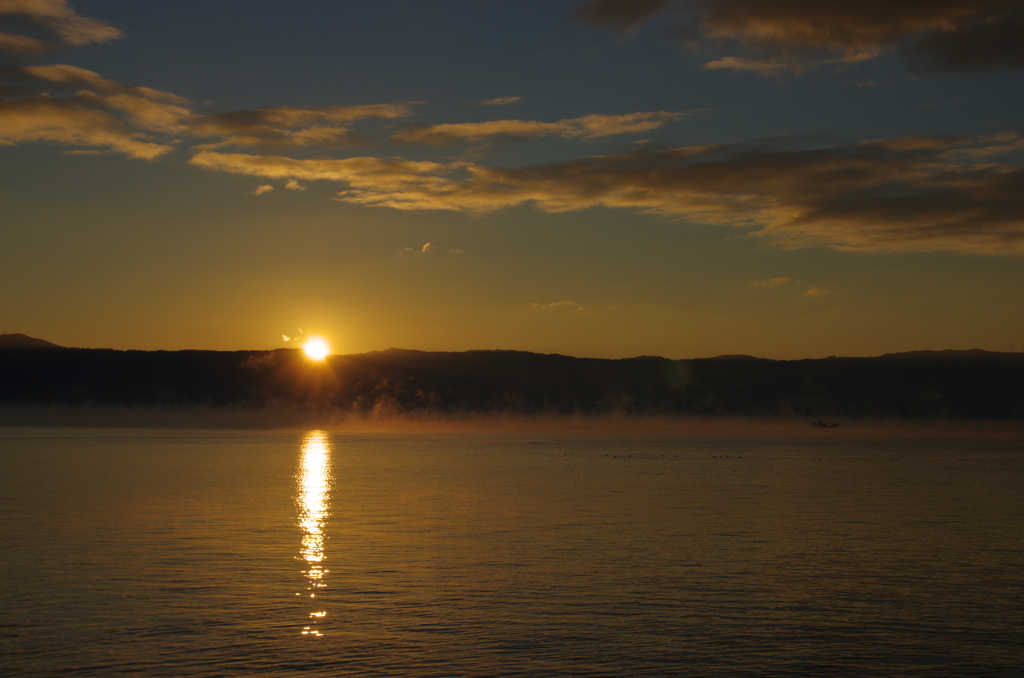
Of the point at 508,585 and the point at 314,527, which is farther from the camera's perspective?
the point at 314,527

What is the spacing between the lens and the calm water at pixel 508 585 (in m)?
22.0

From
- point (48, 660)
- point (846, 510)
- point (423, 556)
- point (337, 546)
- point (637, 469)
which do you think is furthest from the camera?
point (637, 469)

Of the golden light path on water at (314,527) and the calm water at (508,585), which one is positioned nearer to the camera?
the calm water at (508,585)

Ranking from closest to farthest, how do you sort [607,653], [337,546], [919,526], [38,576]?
[607,653] < [38,576] < [337,546] < [919,526]

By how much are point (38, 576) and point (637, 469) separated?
76.1 m

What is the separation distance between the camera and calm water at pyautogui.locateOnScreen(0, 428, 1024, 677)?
22.0 m

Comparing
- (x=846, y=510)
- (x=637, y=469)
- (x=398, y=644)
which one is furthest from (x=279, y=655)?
(x=637, y=469)

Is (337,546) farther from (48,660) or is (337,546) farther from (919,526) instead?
(919,526)

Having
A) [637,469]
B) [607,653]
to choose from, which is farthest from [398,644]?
[637,469]

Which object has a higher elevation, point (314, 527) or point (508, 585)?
point (508, 585)

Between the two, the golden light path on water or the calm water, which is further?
the golden light path on water

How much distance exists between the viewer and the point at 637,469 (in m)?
101

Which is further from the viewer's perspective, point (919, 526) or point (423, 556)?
point (919, 526)

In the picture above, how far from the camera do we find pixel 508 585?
3061cm
